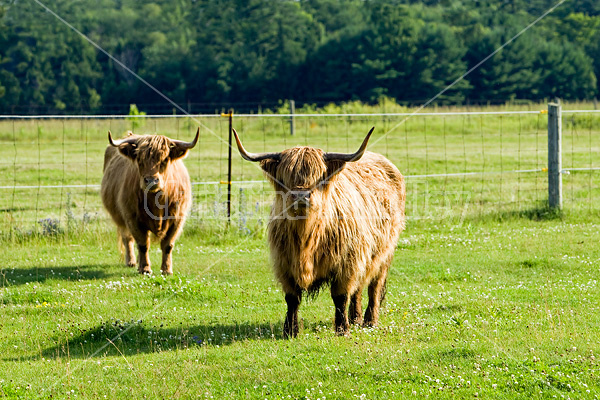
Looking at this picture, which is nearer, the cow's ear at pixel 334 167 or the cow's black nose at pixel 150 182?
the cow's ear at pixel 334 167

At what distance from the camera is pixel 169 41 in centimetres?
7525

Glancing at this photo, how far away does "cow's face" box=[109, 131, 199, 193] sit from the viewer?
8.63m

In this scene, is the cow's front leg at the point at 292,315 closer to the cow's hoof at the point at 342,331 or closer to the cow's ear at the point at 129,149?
the cow's hoof at the point at 342,331

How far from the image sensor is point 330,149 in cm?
2517

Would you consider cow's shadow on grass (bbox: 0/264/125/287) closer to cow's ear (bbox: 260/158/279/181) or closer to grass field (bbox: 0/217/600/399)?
grass field (bbox: 0/217/600/399)

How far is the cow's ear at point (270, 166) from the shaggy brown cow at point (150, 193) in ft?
8.79

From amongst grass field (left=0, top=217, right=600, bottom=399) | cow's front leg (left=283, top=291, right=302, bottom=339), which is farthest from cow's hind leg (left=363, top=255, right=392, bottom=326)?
cow's front leg (left=283, top=291, right=302, bottom=339)

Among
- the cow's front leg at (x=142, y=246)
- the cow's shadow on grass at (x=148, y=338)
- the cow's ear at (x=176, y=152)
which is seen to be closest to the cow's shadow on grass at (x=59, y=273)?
the cow's front leg at (x=142, y=246)


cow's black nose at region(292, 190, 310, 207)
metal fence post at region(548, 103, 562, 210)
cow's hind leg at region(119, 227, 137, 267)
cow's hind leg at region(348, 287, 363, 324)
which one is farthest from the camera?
metal fence post at region(548, 103, 562, 210)

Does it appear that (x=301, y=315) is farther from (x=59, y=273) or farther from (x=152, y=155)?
(x=59, y=273)

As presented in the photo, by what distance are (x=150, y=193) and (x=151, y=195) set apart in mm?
37

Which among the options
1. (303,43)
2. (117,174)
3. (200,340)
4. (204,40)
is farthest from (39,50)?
(200,340)

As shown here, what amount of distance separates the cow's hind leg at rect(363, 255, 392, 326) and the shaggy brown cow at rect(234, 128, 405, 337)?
1 centimetres

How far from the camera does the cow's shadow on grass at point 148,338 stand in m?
6.10
